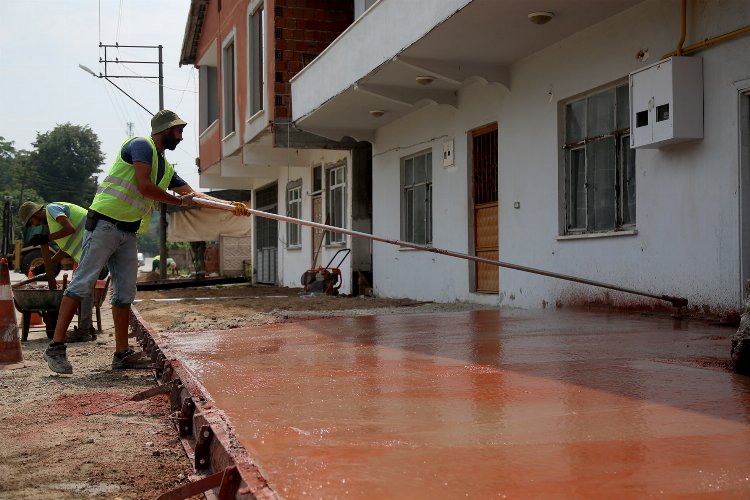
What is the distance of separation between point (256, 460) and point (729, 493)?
4.58 ft

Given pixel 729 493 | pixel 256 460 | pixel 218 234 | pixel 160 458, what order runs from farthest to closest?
pixel 218 234 → pixel 160 458 → pixel 256 460 → pixel 729 493

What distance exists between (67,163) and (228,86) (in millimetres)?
67678

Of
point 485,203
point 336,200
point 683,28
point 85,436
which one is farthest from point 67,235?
point 336,200

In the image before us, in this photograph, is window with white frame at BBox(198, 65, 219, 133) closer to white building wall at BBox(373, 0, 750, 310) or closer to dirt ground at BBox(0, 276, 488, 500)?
white building wall at BBox(373, 0, 750, 310)

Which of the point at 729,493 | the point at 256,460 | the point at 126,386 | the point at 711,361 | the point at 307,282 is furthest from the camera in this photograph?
→ the point at 307,282

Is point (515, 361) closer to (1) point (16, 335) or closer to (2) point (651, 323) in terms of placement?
(2) point (651, 323)

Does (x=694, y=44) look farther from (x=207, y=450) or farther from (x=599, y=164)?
(x=207, y=450)

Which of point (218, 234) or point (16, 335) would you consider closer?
point (16, 335)

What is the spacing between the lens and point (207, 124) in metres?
23.7

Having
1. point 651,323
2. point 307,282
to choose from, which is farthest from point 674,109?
point 307,282

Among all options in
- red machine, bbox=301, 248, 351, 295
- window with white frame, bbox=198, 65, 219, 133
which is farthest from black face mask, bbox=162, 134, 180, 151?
window with white frame, bbox=198, 65, 219, 133

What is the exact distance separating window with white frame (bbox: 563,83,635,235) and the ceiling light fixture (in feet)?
3.22

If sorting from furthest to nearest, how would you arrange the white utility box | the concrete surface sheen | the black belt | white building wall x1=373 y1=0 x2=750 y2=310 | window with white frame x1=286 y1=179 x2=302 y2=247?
window with white frame x1=286 y1=179 x2=302 y2=247 → the white utility box → white building wall x1=373 y1=0 x2=750 y2=310 → the black belt → the concrete surface sheen

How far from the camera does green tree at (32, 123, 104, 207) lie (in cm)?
8112
